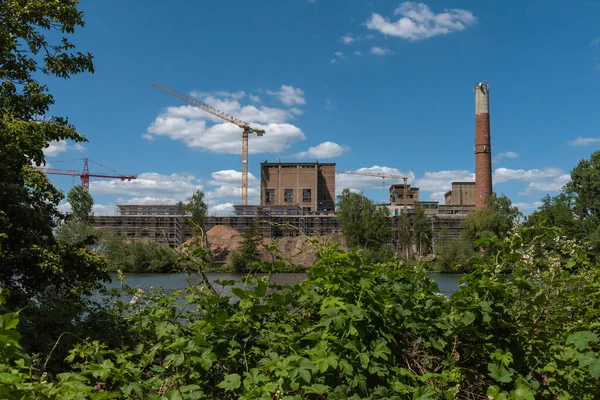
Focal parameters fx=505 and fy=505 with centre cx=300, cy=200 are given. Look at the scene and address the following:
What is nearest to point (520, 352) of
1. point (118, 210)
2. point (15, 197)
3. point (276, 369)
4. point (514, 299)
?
point (514, 299)

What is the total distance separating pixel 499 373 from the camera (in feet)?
8.07

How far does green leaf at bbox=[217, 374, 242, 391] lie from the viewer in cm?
224

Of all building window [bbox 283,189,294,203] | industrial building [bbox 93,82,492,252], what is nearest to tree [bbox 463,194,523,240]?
industrial building [bbox 93,82,492,252]

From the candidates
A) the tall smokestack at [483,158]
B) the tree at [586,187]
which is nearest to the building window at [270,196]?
the tall smokestack at [483,158]

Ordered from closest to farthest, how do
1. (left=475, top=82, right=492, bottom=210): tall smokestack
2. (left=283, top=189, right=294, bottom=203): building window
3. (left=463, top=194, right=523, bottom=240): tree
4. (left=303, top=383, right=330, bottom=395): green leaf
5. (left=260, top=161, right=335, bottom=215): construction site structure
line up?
(left=303, top=383, right=330, bottom=395): green leaf, (left=463, top=194, right=523, bottom=240): tree, (left=475, top=82, right=492, bottom=210): tall smokestack, (left=260, top=161, right=335, bottom=215): construction site structure, (left=283, top=189, right=294, bottom=203): building window

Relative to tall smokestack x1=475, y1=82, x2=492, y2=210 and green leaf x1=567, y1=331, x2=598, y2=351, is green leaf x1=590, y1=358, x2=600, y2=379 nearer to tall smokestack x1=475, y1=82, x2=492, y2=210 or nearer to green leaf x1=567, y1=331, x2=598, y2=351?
green leaf x1=567, y1=331, x2=598, y2=351

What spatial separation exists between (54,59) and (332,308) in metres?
6.25

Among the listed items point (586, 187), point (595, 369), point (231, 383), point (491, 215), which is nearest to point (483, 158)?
point (491, 215)

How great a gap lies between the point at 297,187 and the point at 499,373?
97.6 meters

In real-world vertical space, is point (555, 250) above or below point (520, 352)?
above

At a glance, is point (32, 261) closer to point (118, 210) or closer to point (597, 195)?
point (597, 195)

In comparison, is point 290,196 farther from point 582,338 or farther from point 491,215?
point 582,338

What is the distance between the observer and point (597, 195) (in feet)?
135

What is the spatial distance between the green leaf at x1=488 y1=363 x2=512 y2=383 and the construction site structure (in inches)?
3734
